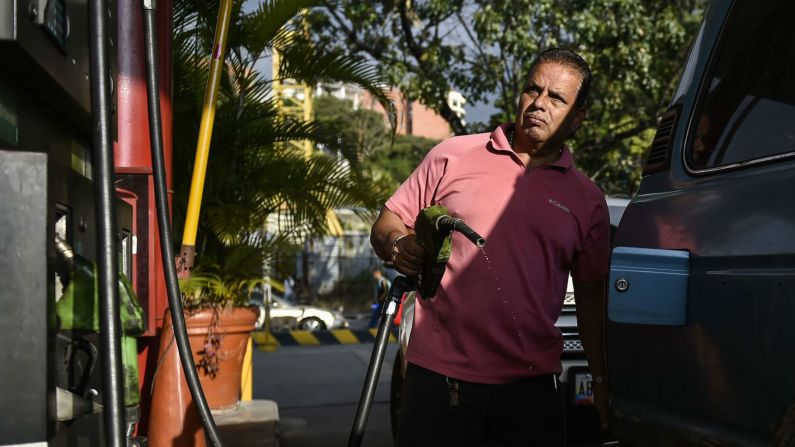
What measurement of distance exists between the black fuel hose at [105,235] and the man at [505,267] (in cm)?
102

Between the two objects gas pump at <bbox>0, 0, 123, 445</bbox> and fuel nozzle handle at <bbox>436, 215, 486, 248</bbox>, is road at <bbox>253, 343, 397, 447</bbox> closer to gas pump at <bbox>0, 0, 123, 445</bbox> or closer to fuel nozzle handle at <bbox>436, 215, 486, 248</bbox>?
fuel nozzle handle at <bbox>436, 215, 486, 248</bbox>

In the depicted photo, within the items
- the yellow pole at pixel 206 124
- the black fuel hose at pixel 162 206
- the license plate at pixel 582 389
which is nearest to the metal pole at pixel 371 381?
the black fuel hose at pixel 162 206

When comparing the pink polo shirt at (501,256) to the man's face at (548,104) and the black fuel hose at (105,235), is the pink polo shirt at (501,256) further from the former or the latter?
the black fuel hose at (105,235)

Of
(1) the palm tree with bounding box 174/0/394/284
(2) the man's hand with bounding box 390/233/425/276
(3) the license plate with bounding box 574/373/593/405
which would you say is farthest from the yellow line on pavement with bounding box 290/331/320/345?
(2) the man's hand with bounding box 390/233/425/276

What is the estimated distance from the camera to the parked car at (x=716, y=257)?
6.90 feet

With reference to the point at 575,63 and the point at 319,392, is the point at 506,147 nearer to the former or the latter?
the point at 575,63

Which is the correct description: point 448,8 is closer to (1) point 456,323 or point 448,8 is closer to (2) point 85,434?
(1) point 456,323

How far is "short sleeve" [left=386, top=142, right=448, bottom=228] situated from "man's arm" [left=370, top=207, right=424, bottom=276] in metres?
0.04

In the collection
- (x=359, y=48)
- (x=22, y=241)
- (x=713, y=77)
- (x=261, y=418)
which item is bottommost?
(x=261, y=418)

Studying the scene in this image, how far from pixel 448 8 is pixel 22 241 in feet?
41.9

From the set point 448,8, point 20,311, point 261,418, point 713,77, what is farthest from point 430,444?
point 448,8

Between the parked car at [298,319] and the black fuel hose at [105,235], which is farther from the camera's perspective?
the parked car at [298,319]

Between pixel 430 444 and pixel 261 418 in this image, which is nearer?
pixel 430 444

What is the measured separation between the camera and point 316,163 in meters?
7.49
